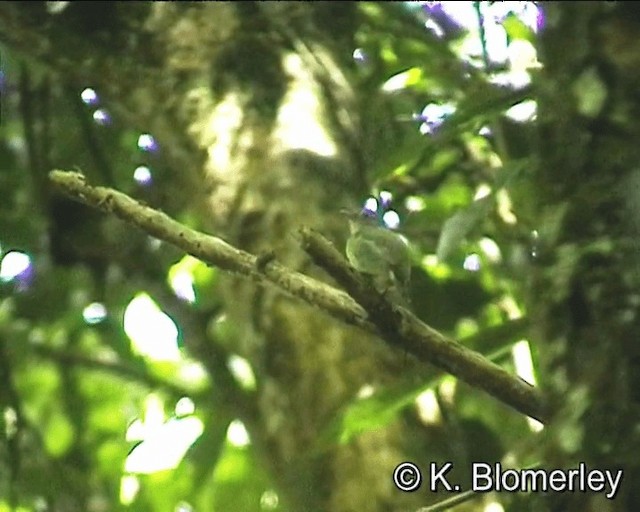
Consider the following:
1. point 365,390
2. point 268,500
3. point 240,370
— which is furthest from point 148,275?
point 365,390

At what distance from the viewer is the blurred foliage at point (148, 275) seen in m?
0.97

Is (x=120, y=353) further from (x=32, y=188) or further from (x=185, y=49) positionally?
(x=185, y=49)

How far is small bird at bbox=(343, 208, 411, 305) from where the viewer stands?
0.51 m

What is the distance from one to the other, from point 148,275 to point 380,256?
0.72 meters

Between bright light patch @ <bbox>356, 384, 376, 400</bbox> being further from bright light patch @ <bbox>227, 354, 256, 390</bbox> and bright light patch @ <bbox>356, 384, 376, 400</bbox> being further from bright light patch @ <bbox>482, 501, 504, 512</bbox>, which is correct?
bright light patch @ <bbox>227, 354, 256, 390</bbox>

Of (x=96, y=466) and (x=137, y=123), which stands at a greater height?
(x=137, y=123)

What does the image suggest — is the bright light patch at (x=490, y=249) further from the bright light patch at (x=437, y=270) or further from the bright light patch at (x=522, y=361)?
the bright light patch at (x=522, y=361)

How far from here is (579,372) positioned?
1.51ft

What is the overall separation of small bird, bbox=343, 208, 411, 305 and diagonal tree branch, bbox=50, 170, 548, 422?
0.9 inches

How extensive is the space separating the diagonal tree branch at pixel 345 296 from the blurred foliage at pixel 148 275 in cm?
33

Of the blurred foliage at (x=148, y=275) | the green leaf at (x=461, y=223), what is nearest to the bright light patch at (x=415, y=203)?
the blurred foliage at (x=148, y=275)

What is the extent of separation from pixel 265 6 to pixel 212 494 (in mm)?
495

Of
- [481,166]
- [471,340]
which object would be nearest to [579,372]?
[471,340]

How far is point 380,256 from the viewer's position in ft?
1.69
